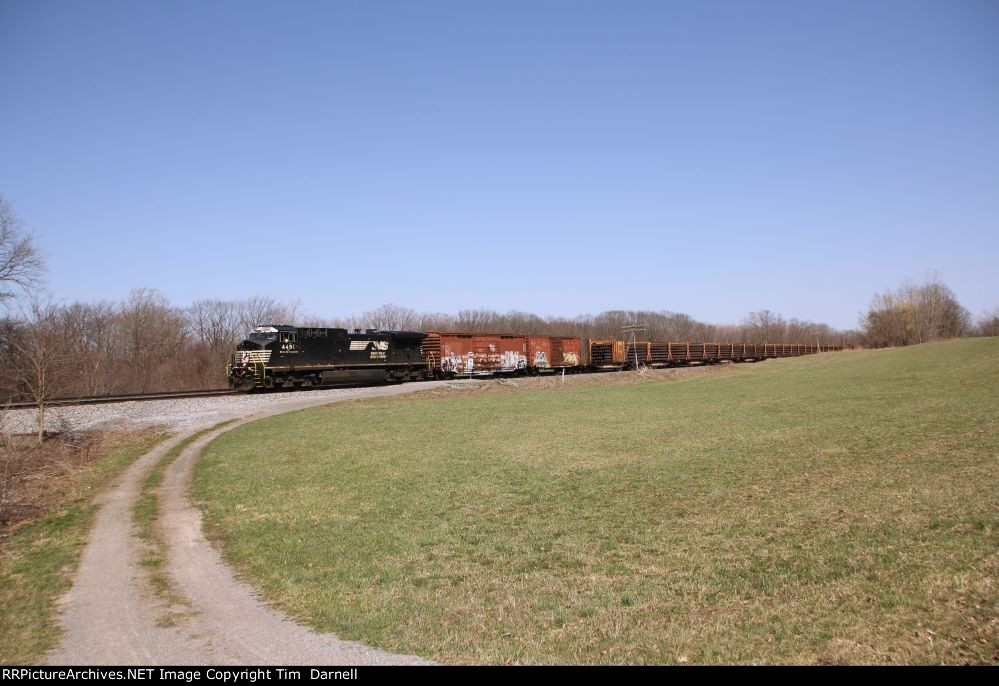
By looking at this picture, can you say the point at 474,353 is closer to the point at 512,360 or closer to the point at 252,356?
the point at 512,360

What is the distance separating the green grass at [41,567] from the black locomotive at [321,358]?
20.0m

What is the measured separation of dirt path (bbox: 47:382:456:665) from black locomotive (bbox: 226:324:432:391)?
26052mm

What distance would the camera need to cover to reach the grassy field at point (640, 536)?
216 inches

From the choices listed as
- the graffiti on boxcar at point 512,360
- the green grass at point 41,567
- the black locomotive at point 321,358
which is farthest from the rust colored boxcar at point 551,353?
the green grass at point 41,567

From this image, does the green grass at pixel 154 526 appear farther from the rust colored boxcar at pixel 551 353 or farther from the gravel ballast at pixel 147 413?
the rust colored boxcar at pixel 551 353

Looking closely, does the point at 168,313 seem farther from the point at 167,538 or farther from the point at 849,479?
the point at 849,479

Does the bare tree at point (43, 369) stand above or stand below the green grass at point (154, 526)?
above

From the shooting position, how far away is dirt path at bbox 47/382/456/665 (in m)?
5.63

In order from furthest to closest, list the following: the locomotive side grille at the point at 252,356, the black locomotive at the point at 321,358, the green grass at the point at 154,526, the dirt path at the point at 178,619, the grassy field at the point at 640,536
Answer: the black locomotive at the point at 321,358 < the locomotive side grille at the point at 252,356 < the green grass at the point at 154,526 < the dirt path at the point at 178,619 < the grassy field at the point at 640,536

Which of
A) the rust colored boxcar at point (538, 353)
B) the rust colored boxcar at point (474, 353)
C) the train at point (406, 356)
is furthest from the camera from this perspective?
the rust colored boxcar at point (538, 353)

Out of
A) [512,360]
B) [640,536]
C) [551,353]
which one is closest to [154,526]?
[640,536]

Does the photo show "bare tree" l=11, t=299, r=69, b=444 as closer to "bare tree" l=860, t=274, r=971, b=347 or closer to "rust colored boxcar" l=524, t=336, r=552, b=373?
"rust colored boxcar" l=524, t=336, r=552, b=373

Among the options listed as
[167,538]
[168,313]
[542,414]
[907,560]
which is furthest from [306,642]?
[168,313]

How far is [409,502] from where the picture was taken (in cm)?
1184
